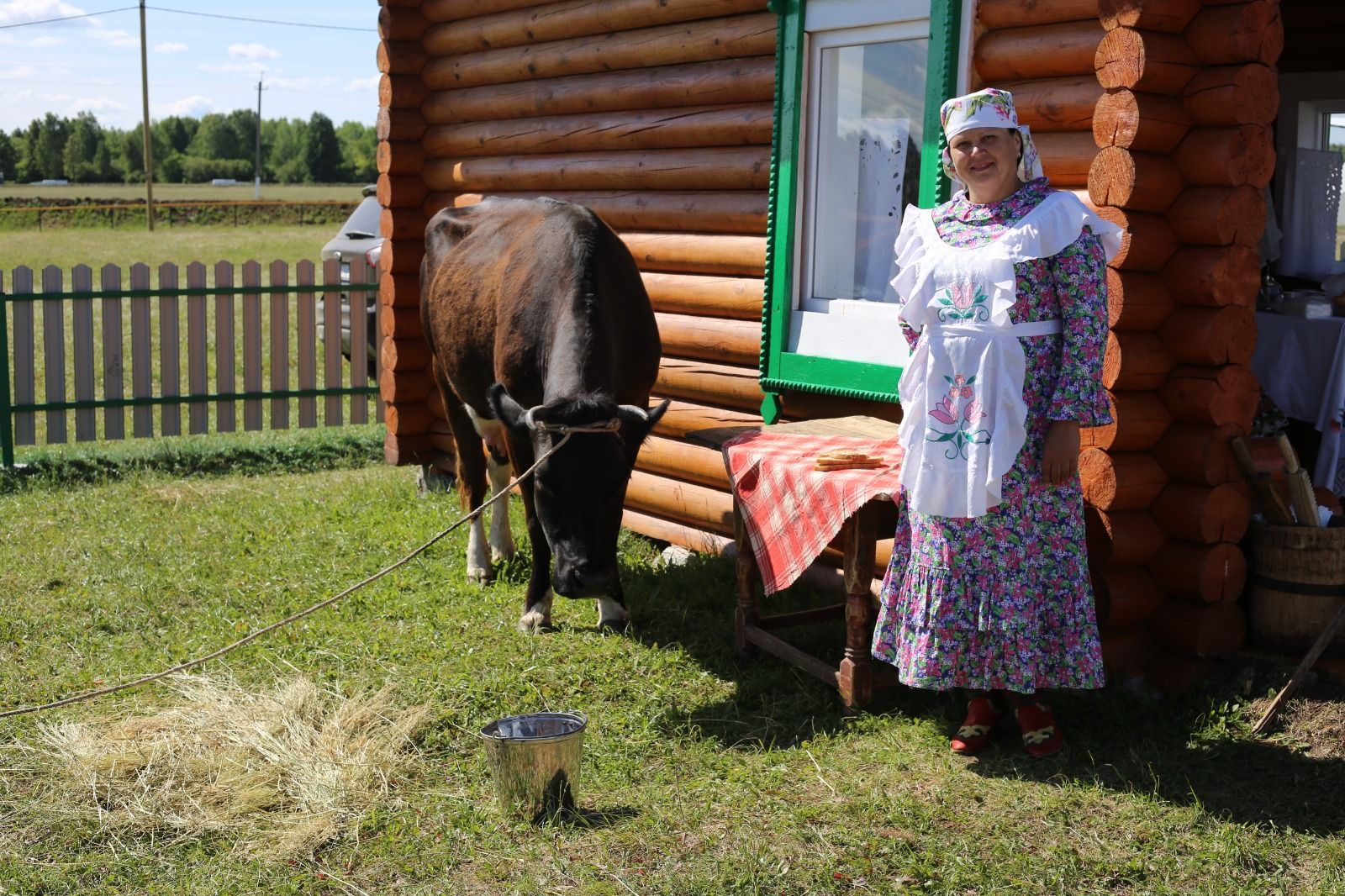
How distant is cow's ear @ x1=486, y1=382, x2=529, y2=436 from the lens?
5.41 meters

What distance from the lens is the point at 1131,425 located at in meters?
4.95

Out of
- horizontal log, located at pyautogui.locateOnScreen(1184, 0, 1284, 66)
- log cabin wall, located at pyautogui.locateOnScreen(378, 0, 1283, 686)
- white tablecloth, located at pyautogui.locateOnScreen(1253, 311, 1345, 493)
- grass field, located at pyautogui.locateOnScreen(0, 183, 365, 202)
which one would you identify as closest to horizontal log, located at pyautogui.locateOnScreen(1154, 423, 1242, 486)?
log cabin wall, located at pyautogui.locateOnScreen(378, 0, 1283, 686)

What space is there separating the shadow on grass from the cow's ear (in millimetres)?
1249

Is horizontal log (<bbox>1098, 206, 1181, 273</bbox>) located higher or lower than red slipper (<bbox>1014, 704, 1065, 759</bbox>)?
higher

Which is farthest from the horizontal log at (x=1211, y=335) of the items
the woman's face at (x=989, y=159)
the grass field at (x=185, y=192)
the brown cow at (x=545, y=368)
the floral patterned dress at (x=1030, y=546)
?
the grass field at (x=185, y=192)

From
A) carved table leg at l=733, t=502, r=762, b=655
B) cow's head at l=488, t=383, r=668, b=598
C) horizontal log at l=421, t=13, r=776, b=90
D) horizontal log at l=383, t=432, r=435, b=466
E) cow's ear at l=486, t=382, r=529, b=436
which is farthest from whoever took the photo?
horizontal log at l=383, t=432, r=435, b=466

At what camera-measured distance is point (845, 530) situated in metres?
4.95

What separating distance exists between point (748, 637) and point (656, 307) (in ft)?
8.64

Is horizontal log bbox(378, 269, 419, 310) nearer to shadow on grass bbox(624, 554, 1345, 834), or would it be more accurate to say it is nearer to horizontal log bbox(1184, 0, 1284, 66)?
shadow on grass bbox(624, 554, 1345, 834)

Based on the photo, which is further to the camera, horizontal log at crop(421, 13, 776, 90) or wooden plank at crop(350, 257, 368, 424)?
wooden plank at crop(350, 257, 368, 424)

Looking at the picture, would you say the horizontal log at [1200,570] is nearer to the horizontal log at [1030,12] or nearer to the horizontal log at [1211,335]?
the horizontal log at [1211,335]

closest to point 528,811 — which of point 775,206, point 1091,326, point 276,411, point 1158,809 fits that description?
point 1158,809

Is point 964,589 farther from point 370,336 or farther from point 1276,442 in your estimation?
point 370,336

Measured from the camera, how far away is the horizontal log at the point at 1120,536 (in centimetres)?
499
